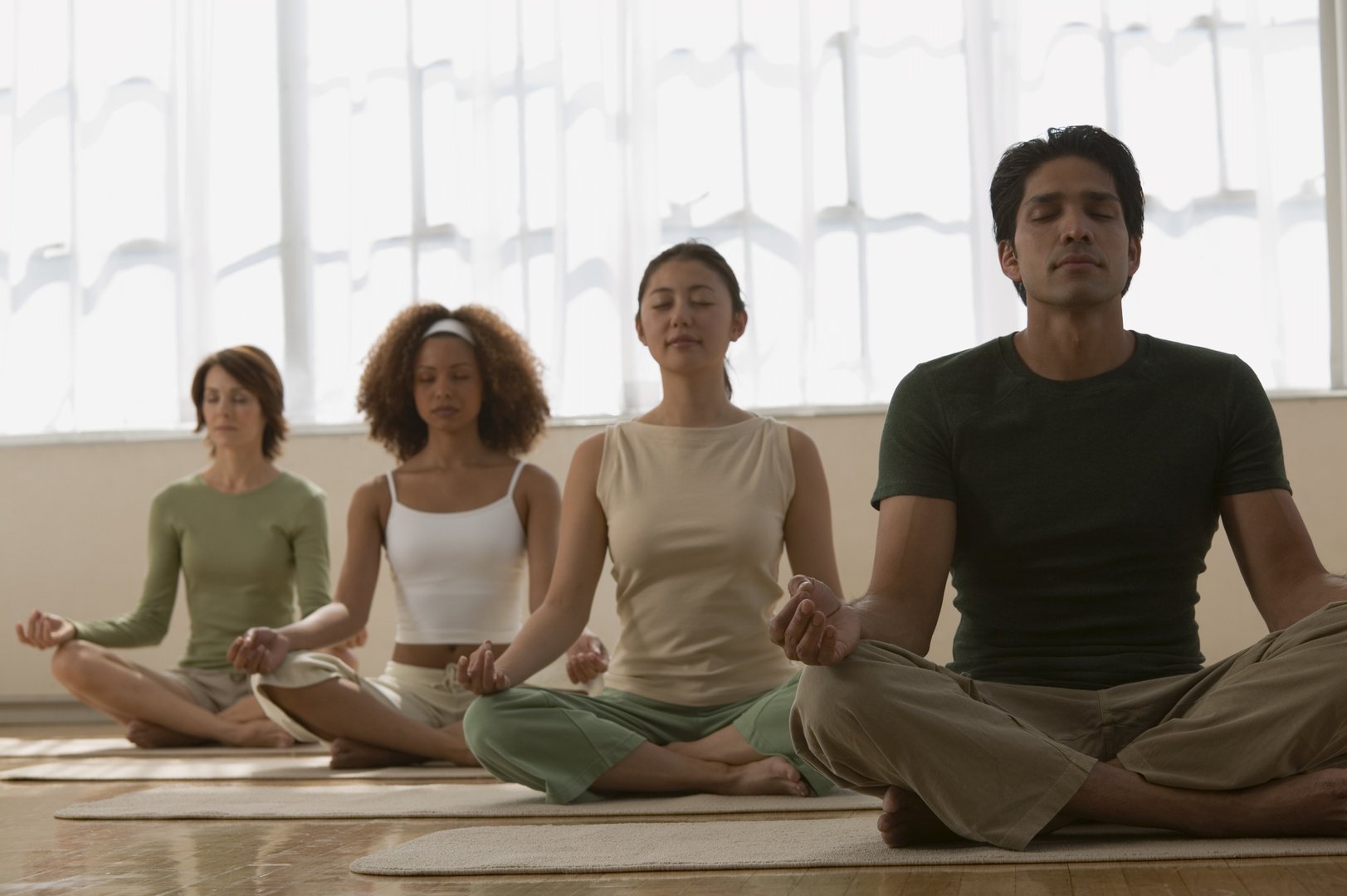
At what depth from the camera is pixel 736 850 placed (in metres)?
1.69

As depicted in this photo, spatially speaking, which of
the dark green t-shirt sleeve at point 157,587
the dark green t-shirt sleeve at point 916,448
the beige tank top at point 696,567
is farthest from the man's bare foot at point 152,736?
the dark green t-shirt sleeve at point 916,448

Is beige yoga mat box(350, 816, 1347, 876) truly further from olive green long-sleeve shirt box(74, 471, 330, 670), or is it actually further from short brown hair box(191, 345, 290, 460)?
short brown hair box(191, 345, 290, 460)

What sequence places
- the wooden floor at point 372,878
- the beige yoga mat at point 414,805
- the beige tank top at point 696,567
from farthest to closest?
the beige tank top at point 696,567 → the beige yoga mat at point 414,805 → the wooden floor at point 372,878

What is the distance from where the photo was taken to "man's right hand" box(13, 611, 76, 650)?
330 centimetres

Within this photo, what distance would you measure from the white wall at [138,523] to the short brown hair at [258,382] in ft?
2.02

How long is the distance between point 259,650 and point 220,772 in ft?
0.98

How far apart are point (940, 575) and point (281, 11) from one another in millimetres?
3433

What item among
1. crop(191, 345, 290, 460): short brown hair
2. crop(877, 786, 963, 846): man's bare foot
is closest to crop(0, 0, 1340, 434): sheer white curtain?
crop(191, 345, 290, 460): short brown hair

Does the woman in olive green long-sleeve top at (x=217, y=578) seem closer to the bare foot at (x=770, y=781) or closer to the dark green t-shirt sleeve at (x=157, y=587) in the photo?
the dark green t-shirt sleeve at (x=157, y=587)

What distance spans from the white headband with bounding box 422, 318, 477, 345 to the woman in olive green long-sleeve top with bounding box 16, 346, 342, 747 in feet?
1.90

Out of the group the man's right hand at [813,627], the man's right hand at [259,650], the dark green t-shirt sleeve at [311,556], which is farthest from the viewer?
the dark green t-shirt sleeve at [311,556]

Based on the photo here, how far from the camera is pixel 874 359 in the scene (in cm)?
421

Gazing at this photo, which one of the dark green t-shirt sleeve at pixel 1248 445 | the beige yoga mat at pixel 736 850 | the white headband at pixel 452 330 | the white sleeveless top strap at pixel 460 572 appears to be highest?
the white headband at pixel 452 330

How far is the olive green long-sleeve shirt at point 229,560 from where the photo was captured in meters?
3.57
